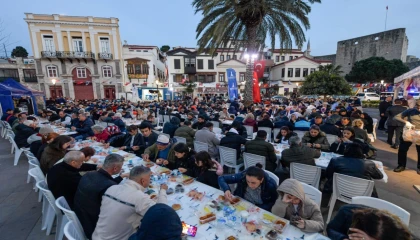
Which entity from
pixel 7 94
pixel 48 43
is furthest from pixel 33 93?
pixel 48 43

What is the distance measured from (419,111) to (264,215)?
6066mm

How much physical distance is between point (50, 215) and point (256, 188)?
346 centimetres

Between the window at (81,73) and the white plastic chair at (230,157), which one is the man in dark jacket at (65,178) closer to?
the white plastic chair at (230,157)

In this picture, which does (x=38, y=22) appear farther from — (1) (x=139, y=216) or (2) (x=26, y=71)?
(1) (x=139, y=216)

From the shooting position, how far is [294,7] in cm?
1138

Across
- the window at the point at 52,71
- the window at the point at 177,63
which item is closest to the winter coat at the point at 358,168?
the window at the point at 177,63

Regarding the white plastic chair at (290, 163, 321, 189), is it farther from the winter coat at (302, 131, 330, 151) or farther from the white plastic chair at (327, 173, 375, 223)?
the winter coat at (302, 131, 330, 151)

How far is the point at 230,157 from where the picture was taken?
4.78 m

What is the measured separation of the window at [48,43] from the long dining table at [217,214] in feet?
108

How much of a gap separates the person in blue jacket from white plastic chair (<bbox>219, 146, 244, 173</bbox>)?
175 centimetres

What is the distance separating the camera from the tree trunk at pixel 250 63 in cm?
1239

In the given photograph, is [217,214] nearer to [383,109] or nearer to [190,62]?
[383,109]

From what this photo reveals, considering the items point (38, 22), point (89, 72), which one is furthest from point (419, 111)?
point (38, 22)

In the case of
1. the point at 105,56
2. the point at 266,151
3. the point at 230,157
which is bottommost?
the point at 230,157
